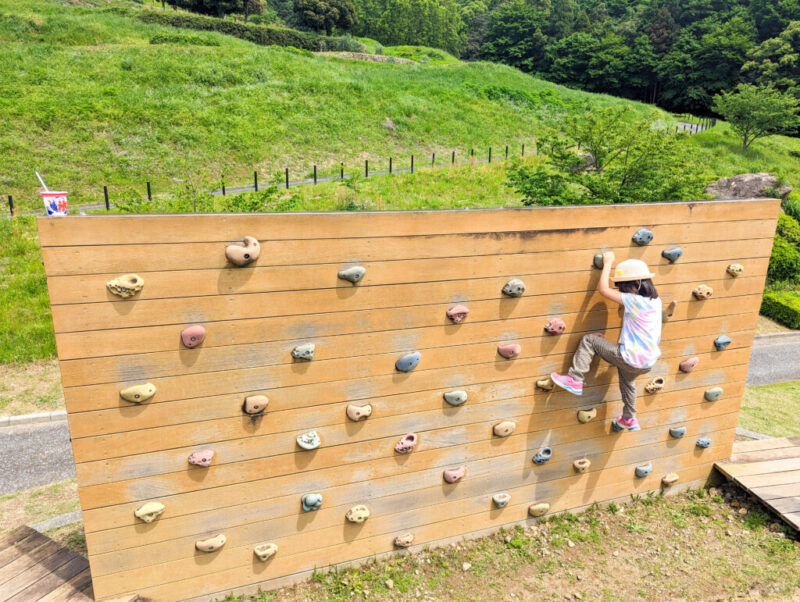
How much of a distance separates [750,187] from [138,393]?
19563 millimetres

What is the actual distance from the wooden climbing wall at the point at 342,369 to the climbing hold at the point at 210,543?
0.07 metres

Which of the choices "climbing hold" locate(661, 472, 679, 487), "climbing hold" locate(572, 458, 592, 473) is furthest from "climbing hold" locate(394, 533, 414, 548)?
"climbing hold" locate(661, 472, 679, 487)

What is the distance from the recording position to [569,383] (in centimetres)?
405

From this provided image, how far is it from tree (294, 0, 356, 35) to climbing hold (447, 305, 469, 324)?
5444 cm

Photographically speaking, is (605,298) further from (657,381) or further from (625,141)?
(625,141)

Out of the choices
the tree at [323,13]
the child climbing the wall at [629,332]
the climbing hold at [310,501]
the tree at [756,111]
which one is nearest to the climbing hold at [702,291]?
the child climbing the wall at [629,332]

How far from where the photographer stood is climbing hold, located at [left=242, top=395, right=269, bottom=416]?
3320 millimetres

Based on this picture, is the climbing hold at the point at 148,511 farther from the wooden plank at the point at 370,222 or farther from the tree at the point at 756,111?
the tree at the point at 756,111

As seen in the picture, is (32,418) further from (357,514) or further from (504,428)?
(504,428)

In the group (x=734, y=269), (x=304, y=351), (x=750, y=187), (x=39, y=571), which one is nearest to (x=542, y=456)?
(x=304, y=351)

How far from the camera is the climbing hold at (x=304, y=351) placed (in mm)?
3396

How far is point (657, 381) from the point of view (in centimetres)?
463

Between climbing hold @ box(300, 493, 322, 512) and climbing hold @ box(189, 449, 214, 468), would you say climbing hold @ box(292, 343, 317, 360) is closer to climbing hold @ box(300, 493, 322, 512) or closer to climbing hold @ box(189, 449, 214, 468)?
climbing hold @ box(189, 449, 214, 468)

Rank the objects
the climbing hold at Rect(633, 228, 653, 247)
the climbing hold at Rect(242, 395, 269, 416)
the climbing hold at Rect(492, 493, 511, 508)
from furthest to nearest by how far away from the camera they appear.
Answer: the climbing hold at Rect(492, 493, 511, 508)
the climbing hold at Rect(633, 228, 653, 247)
the climbing hold at Rect(242, 395, 269, 416)
